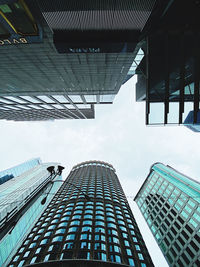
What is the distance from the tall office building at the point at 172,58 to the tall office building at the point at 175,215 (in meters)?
49.5

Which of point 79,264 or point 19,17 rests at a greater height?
point 19,17

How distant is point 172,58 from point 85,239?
4054 centimetres

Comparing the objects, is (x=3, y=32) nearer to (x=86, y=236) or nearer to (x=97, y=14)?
(x=97, y=14)

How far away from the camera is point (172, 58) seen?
982 cm

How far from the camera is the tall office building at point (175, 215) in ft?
142

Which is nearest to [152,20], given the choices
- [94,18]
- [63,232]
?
[94,18]

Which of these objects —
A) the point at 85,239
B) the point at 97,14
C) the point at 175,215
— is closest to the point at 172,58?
the point at 97,14

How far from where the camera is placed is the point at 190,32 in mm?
8766

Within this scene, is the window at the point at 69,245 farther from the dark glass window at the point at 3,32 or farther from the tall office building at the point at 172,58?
the dark glass window at the point at 3,32

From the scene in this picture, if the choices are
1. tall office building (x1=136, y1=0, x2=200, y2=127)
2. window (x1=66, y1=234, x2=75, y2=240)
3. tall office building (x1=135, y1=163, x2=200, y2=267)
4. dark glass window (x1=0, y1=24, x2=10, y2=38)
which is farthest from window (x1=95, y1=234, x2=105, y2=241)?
dark glass window (x1=0, y1=24, x2=10, y2=38)

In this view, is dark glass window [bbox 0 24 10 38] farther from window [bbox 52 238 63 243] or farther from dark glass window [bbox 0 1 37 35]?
window [bbox 52 238 63 243]

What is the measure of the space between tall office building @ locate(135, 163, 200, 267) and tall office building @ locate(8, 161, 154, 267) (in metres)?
15.3

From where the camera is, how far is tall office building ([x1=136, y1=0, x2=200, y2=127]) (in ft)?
26.1

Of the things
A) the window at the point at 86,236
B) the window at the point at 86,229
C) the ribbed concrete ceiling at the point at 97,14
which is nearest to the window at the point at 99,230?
the window at the point at 86,229
